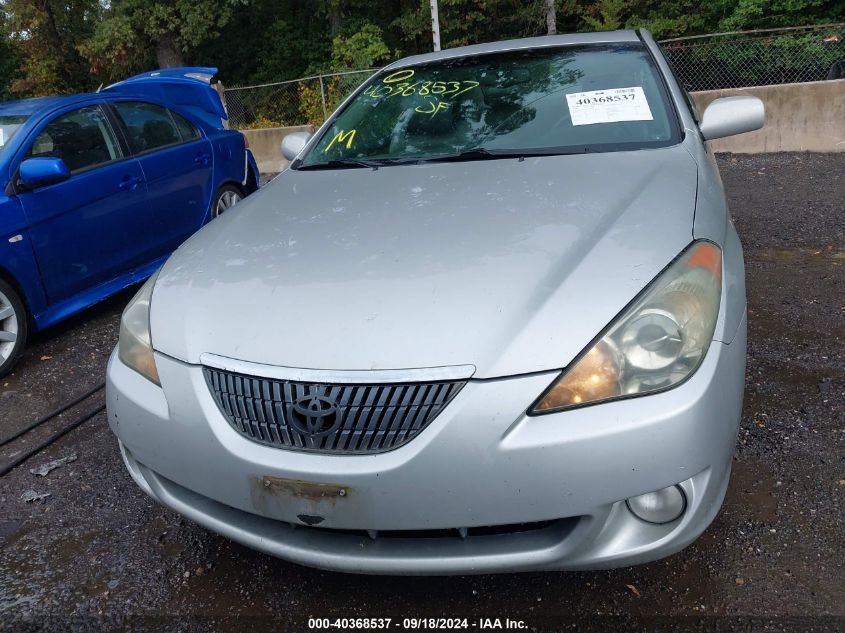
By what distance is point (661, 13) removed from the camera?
15.4 m

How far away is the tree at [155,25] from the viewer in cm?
1722

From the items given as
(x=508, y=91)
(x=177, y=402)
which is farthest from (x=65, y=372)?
(x=508, y=91)

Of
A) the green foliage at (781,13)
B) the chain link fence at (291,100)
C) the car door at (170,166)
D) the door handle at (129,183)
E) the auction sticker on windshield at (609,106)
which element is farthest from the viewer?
the green foliage at (781,13)

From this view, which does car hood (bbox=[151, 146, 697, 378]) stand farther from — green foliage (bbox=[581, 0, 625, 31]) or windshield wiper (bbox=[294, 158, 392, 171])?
green foliage (bbox=[581, 0, 625, 31])

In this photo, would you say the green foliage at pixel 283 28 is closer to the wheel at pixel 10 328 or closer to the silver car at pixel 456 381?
the wheel at pixel 10 328

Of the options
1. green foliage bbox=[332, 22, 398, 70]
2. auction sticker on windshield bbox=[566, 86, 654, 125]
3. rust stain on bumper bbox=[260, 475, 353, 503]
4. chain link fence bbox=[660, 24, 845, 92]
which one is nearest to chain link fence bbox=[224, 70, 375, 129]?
green foliage bbox=[332, 22, 398, 70]

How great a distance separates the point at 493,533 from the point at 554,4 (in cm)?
1612

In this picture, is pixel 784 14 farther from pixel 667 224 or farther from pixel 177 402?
pixel 177 402

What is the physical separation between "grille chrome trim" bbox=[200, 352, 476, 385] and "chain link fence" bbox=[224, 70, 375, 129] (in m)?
10.2

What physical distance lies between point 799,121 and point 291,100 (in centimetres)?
779

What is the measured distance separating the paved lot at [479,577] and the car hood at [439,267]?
2.65 feet

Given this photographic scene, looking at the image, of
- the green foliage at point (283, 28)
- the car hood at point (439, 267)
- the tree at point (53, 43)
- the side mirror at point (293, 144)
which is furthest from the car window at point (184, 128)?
the tree at point (53, 43)

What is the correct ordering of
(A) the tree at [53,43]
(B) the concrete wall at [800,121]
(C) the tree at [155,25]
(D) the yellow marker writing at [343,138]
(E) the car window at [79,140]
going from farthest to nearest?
(A) the tree at [53,43], (C) the tree at [155,25], (B) the concrete wall at [800,121], (E) the car window at [79,140], (D) the yellow marker writing at [343,138]

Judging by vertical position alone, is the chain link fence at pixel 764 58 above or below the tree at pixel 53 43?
below
